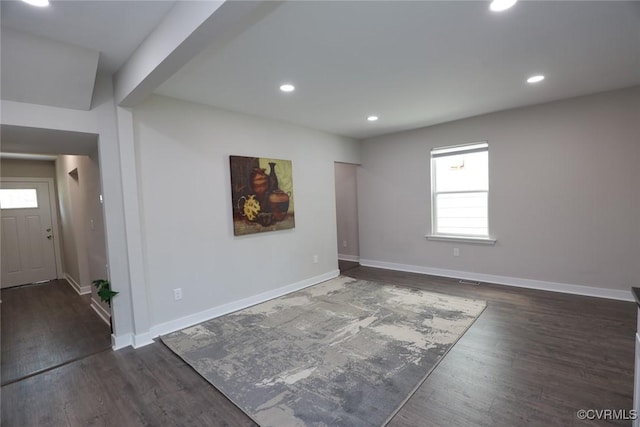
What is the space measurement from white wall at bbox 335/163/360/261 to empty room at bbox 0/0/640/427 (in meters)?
1.01

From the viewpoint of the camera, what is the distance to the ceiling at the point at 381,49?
177 cm

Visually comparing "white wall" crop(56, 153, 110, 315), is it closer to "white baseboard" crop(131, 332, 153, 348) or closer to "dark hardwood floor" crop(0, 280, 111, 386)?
"dark hardwood floor" crop(0, 280, 111, 386)

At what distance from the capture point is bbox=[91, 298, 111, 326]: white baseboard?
11.0 ft

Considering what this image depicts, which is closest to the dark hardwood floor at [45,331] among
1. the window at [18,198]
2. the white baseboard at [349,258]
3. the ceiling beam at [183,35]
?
the window at [18,198]

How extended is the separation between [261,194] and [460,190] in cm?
318

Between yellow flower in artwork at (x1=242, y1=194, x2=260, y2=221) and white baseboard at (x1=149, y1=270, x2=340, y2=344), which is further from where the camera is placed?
yellow flower in artwork at (x1=242, y1=194, x2=260, y2=221)

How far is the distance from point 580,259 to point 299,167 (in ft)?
13.0

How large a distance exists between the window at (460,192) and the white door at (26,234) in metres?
7.08

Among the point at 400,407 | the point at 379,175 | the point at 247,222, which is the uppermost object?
the point at 379,175

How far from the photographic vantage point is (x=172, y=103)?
10.0 feet

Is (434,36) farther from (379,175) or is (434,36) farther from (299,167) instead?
(379,175)

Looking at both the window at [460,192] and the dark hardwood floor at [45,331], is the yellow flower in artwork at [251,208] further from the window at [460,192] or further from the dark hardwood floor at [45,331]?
the window at [460,192]

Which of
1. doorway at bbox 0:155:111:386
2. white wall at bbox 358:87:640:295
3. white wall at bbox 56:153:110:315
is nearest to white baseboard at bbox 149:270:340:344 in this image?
doorway at bbox 0:155:111:386

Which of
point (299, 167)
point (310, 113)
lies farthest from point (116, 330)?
point (310, 113)
